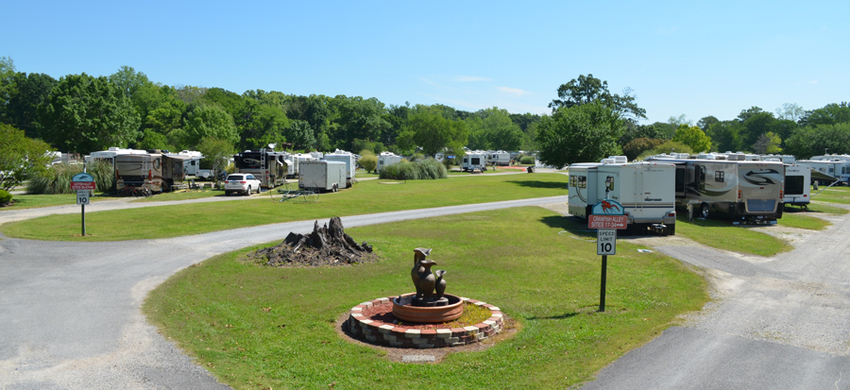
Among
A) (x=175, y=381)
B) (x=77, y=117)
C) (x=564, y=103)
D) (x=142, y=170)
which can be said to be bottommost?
(x=175, y=381)

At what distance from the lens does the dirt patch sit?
13820 mm

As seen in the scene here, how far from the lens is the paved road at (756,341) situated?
662 cm

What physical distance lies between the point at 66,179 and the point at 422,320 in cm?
3303

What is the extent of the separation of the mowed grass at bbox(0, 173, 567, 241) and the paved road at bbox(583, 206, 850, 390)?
16139mm

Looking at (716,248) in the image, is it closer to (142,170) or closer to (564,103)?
(142,170)

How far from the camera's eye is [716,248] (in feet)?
57.8

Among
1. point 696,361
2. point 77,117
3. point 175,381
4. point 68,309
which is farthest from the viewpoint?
point 77,117

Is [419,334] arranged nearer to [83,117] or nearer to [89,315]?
[89,315]

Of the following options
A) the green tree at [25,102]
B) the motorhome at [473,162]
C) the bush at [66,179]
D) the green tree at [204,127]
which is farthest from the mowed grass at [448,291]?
the green tree at [25,102]

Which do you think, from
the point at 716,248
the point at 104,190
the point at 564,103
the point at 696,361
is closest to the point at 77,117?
the point at 104,190

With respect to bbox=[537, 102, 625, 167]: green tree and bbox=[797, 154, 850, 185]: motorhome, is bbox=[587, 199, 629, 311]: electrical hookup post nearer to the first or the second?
Answer: bbox=[537, 102, 625, 167]: green tree

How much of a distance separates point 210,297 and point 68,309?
2.32 metres

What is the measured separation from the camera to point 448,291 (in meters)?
11.3

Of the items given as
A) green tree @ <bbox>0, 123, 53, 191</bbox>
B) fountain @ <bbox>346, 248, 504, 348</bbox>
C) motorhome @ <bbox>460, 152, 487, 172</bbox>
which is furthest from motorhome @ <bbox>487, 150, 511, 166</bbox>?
fountain @ <bbox>346, 248, 504, 348</bbox>
